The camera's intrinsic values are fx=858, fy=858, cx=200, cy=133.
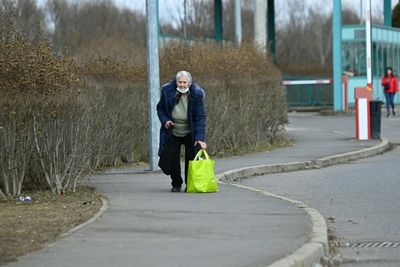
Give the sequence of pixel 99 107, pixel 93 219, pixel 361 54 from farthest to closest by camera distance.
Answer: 1. pixel 361 54
2. pixel 99 107
3. pixel 93 219

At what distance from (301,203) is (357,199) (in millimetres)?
1448

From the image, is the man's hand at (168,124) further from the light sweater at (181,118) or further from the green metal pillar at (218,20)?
the green metal pillar at (218,20)

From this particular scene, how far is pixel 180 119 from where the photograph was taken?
11.9m

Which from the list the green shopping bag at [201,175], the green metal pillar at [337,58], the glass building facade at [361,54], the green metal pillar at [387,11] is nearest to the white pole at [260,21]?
the green metal pillar at [337,58]

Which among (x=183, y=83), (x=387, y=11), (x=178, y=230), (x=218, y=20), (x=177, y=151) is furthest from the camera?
(x=387, y=11)

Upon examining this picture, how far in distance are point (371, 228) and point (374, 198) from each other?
256 centimetres

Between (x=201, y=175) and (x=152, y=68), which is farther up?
(x=152, y=68)

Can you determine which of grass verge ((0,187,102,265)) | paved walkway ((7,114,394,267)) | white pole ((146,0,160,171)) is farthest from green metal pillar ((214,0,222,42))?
grass verge ((0,187,102,265))

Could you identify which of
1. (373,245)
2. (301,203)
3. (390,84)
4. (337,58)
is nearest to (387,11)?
(337,58)

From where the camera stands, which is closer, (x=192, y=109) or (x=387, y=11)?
(x=192, y=109)

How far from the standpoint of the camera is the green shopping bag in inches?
464

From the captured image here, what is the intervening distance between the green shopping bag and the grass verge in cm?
131

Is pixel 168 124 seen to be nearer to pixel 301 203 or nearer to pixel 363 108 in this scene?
pixel 301 203

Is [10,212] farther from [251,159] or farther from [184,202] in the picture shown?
[251,159]
